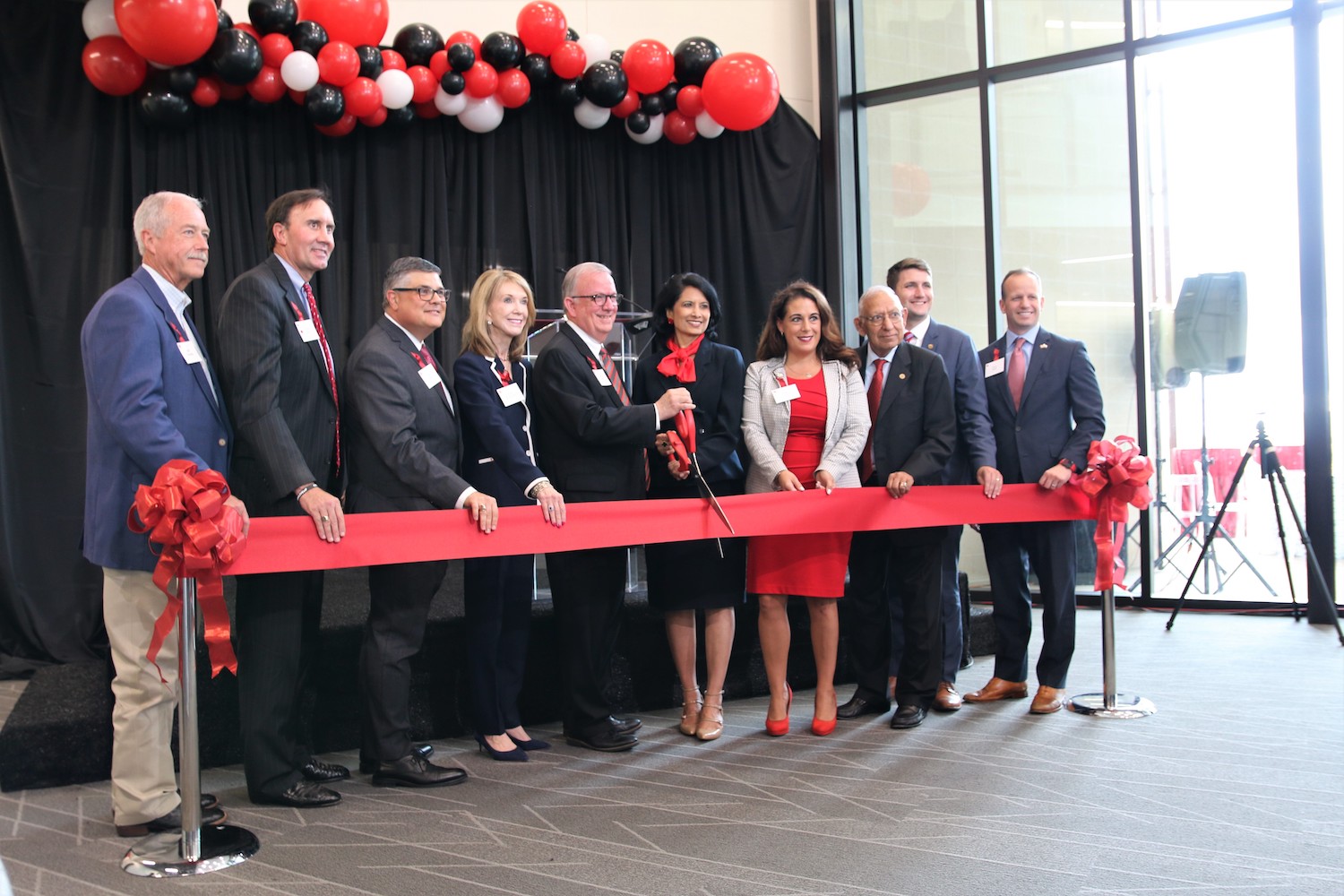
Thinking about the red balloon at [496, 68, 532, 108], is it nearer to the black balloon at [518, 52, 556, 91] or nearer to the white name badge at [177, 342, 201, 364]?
the black balloon at [518, 52, 556, 91]

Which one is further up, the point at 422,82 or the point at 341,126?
the point at 422,82

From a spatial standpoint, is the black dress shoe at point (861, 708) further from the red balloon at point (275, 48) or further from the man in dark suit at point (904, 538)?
the red balloon at point (275, 48)

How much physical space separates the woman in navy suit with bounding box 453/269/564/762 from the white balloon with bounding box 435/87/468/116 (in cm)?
251

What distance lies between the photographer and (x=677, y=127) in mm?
6551

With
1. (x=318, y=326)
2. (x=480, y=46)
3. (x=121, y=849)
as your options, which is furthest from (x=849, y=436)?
(x=480, y=46)

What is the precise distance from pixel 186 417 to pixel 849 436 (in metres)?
2.12

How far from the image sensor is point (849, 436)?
3.85 meters

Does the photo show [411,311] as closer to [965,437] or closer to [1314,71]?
[965,437]

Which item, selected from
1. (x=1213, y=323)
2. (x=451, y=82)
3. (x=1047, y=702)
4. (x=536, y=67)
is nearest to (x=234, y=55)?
(x=451, y=82)

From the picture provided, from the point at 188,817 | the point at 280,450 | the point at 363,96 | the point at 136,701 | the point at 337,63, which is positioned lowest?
the point at 188,817

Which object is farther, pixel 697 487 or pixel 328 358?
pixel 697 487

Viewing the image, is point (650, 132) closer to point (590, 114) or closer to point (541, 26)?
point (590, 114)

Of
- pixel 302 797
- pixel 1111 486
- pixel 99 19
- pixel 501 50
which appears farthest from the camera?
pixel 501 50

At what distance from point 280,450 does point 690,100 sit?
4.18 m
